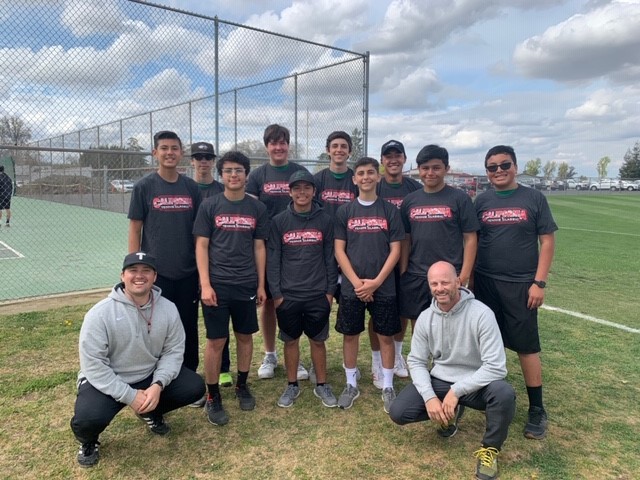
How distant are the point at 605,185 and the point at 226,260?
58.8m

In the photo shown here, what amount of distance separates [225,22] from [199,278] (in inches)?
165

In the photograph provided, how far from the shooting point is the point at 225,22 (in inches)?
247

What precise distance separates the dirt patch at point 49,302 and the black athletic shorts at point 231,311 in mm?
3609

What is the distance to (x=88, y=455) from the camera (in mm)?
2854

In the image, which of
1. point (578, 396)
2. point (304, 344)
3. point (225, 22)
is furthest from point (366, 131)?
point (578, 396)

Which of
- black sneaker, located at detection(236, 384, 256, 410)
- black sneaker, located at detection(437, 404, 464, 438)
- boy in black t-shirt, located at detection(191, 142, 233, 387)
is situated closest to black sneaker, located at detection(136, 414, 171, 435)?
black sneaker, located at detection(236, 384, 256, 410)

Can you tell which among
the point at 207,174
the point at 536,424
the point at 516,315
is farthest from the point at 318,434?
the point at 207,174

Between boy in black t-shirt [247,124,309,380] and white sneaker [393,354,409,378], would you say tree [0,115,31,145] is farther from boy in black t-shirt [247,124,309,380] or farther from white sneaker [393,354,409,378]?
white sneaker [393,354,409,378]

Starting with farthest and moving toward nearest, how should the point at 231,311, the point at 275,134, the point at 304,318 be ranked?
the point at 275,134
the point at 304,318
the point at 231,311

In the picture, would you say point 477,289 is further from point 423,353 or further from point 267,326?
point 267,326

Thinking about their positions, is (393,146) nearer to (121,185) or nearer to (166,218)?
(166,218)

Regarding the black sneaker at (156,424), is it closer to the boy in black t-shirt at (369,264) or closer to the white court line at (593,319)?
the boy in black t-shirt at (369,264)

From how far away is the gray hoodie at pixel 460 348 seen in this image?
289cm

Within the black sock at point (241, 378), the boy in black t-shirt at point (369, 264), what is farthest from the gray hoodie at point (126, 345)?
the boy in black t-shirt at point (369, 264)
